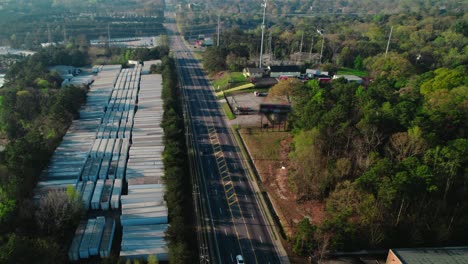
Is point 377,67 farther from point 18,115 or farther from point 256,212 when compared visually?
point 18,115

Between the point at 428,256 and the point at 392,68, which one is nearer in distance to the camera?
the point at 428,256

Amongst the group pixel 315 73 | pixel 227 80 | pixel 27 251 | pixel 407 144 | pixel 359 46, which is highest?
pixel 359 46

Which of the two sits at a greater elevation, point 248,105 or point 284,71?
point 284,71

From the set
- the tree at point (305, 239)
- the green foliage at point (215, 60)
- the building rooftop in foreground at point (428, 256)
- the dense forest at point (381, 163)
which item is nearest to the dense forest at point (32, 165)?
the tree at point (305, 239)

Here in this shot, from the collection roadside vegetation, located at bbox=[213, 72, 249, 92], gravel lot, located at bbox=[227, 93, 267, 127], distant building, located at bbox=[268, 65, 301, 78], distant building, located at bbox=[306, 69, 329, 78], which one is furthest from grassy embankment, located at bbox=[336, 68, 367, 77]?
gravel lot, located at bbox=[227, 93, 267, 127]

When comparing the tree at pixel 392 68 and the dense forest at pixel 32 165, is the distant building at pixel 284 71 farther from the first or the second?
the dense forest at pixel 32 165

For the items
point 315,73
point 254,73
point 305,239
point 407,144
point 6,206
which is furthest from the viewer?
point 315,73

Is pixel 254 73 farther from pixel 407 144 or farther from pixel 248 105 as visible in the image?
pixel 407 144

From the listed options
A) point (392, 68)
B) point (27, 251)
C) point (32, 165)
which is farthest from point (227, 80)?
point (27, 251)
